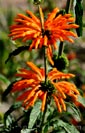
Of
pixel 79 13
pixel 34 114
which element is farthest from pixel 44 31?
pixel 34 114

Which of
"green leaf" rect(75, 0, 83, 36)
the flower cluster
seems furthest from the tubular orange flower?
"green leaf" rect(75, 0, 83, 36)

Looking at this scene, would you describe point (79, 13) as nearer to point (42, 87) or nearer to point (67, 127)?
point (42, 87)

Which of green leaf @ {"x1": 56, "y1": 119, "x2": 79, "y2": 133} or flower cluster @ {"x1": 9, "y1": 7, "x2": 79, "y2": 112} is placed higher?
flower cluster @ {"x1": 9, "y1": 7, "x2": 79, "y2": 112}

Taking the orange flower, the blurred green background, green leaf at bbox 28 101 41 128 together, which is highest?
the orange flower

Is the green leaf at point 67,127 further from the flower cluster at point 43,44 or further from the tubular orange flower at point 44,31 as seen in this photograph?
the tubular orange flower at point 44,31

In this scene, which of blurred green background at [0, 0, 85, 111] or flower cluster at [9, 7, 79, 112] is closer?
flower cluster at [9, 7, 79, 112]

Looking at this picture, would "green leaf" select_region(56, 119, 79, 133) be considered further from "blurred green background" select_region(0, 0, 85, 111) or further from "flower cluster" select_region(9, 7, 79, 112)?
"blurred green background" select_region(0, 0, 85, 111)

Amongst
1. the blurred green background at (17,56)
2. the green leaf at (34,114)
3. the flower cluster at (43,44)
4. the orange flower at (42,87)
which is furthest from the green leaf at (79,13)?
the blurred green background at (17,56)

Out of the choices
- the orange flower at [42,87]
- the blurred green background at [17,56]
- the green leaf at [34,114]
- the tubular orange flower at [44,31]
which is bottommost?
the blurred green background at [17,56]

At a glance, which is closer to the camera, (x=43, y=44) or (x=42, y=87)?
(x=43, y=44)
